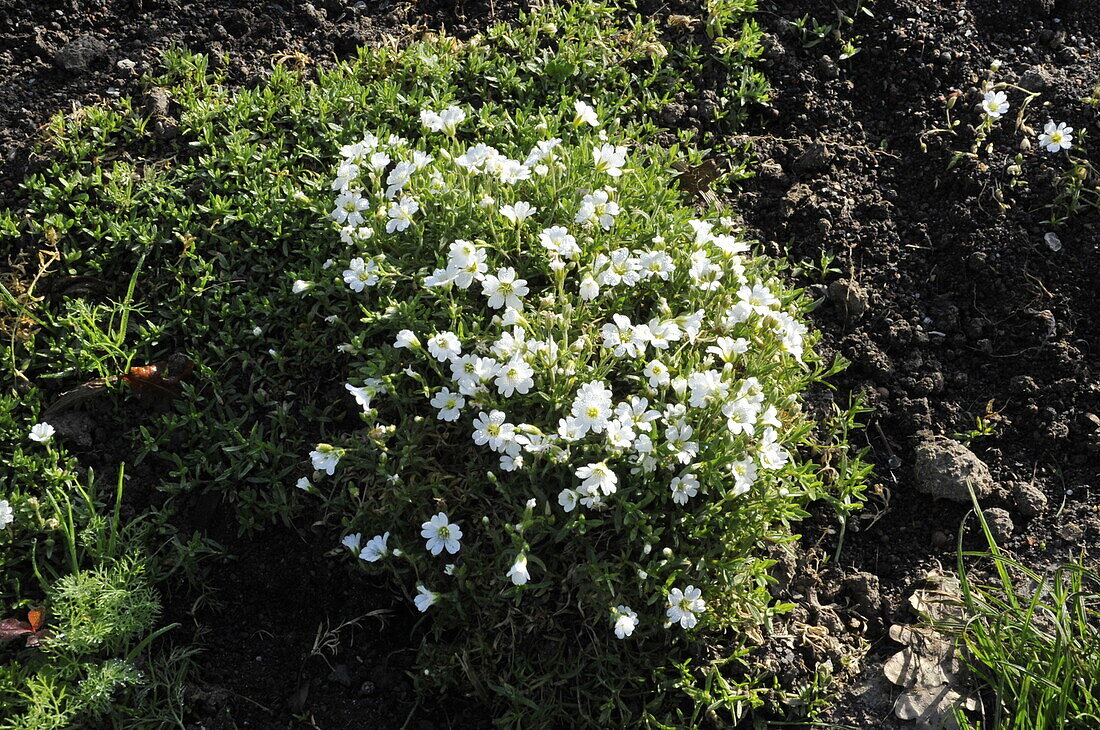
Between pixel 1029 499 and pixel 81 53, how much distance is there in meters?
4.43

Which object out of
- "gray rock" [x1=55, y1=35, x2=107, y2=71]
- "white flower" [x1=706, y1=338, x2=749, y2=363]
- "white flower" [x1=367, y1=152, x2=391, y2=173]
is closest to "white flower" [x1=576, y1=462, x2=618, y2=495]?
"white flower" [x1=706, y1=338, x2=749, y2=363]

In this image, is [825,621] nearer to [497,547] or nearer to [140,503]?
[497,547]

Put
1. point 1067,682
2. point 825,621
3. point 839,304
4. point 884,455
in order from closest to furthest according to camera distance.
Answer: point 1067,682 < point 825,621 < point 884,455 < point 839,304

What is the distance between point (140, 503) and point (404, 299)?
1.19 metres

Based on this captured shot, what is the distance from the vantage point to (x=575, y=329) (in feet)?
10.6

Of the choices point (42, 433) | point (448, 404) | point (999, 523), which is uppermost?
point (448, 404)

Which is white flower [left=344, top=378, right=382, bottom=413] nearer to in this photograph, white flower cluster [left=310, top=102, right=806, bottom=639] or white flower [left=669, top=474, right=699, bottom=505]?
white flower cluster [left=310, top=102, right=806, bottom=639]

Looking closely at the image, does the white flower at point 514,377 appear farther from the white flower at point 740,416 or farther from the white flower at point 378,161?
the white flower at point 378,161

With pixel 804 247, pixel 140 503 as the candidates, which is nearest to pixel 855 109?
pixel 804 247

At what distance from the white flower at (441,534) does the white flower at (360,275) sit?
857 millimetres

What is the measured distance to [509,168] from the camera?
11.0ft

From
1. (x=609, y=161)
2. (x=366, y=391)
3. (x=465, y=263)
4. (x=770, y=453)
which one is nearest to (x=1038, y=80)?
(x=609, y=161)

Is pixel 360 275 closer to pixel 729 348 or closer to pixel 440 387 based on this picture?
pixel 440 387

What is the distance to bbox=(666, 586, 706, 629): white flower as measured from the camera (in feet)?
9.30
